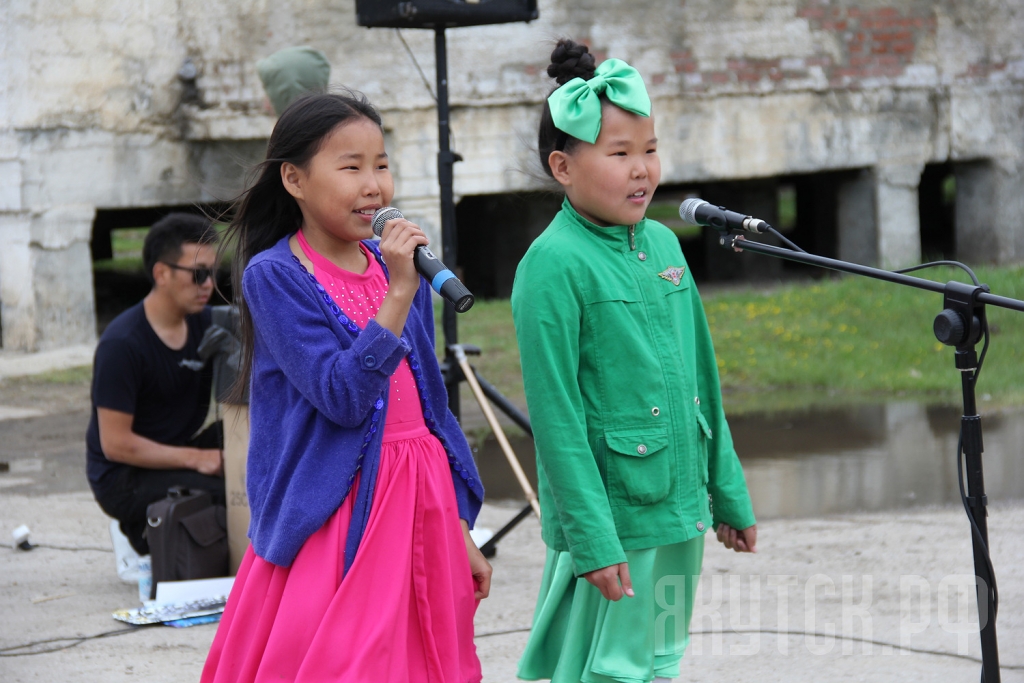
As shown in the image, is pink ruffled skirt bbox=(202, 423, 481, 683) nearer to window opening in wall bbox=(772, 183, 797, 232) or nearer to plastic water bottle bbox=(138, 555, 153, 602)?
plastic water bottle bbox=(138, 555, 153, 602)

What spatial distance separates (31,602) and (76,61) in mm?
5429

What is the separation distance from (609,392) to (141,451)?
238cm

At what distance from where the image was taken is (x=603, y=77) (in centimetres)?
251

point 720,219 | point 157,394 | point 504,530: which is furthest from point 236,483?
point 720,219

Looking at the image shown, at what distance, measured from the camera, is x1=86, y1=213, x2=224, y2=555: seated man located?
4223 mm

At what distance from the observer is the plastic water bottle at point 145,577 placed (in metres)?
4.12

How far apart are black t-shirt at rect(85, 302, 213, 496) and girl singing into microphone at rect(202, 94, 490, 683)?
1914mm

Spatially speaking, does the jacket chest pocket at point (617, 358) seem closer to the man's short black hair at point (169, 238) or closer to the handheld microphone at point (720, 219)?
the handheld microphone at point (720, 219)

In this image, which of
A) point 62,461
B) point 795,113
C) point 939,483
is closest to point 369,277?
point 939,483

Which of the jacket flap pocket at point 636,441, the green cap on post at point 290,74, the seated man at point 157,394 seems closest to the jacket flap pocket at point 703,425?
the jacket flap pocket at point 636,441

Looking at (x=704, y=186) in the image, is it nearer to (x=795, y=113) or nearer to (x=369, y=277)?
(x=795, y=113)

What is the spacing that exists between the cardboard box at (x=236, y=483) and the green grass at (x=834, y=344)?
3.32 m

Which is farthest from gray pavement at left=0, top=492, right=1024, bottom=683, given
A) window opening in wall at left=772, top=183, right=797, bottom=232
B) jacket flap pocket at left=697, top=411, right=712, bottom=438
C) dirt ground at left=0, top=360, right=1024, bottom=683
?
window opening in wall at left=772, top=183, right=797, bottom=232

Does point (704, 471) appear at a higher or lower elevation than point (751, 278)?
higher
